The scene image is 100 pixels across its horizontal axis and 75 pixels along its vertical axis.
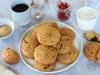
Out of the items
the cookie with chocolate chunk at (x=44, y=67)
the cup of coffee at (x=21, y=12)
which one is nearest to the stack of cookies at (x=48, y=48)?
the cookie with chocolate chunk at (x=44, y=67)

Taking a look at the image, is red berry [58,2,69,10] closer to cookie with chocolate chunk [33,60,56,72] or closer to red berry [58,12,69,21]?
red berry [58,12,69,21]

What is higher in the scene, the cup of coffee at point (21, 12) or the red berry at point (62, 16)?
the cup of coffee at point (21, 12)

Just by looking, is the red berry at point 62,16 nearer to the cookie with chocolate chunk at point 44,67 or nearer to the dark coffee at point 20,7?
the dark coffee at point 20,7

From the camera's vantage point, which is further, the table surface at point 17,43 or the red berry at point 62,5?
the red berry at point 62,5

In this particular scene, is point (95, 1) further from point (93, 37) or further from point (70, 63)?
point (70, 63)

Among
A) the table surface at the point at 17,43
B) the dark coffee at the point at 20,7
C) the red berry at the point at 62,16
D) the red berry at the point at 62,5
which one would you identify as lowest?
the table surface at the point at 17,43

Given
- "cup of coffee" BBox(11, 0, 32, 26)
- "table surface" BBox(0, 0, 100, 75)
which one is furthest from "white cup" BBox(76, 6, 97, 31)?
"cup of coffee" BBox(11, 0, 32, 26)
